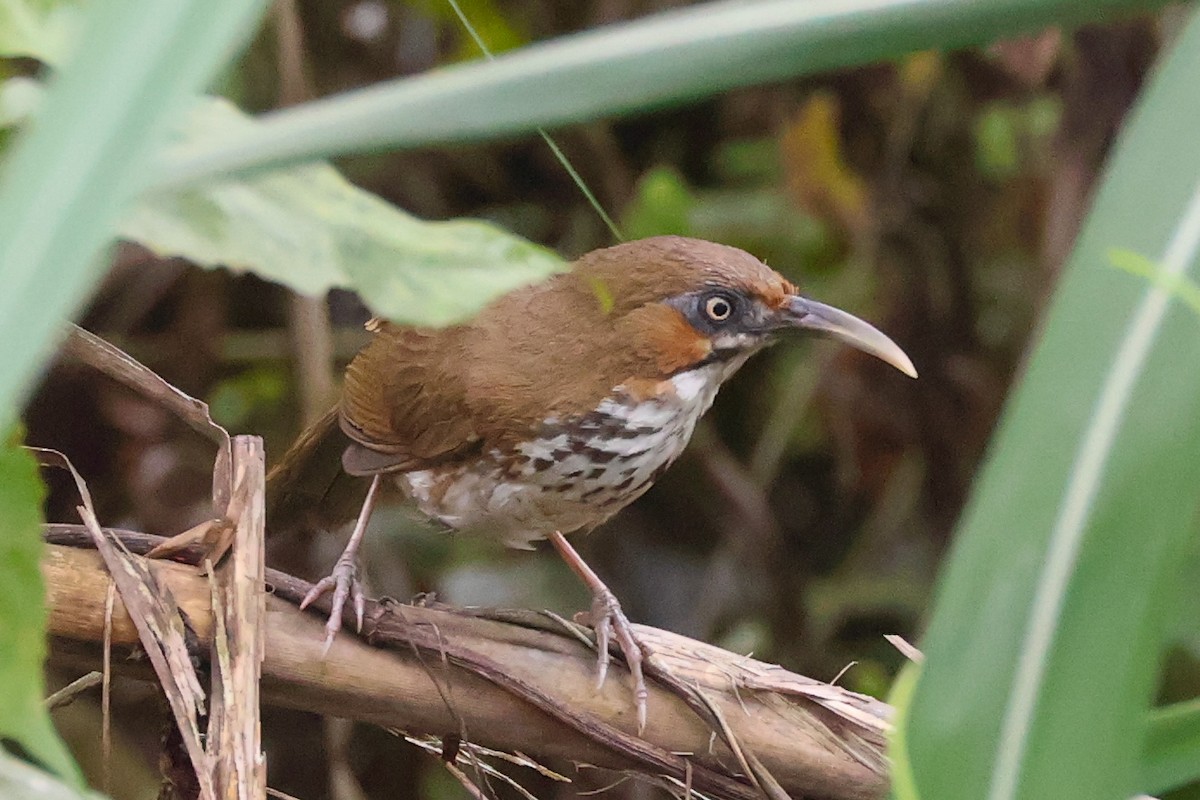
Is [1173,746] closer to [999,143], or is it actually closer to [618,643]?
[618,643]

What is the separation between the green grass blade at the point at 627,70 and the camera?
1.71 ft

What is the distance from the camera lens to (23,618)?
732 millimetres

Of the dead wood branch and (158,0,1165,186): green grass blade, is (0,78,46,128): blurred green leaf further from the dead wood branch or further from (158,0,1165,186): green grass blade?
the dead wood branch

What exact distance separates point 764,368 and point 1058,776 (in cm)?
262

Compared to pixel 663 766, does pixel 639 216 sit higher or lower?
higher

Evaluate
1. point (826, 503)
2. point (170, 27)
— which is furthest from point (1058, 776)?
point (826, 503)

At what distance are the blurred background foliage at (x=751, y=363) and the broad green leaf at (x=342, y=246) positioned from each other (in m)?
1.97

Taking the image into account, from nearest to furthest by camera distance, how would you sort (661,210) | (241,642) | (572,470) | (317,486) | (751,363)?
1. (241,642)
2. (572,470)
3. (317,486)
4. (661,210)
5. (751,363)

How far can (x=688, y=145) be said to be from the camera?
131 inches

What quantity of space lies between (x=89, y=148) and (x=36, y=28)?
1.25 feet

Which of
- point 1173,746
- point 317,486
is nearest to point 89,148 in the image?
point 1173,746

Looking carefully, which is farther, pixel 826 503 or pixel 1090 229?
pixel 826 503

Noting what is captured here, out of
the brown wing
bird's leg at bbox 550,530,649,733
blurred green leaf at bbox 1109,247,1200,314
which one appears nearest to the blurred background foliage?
the brown wing

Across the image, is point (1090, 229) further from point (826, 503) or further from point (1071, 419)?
point (826, 503)
